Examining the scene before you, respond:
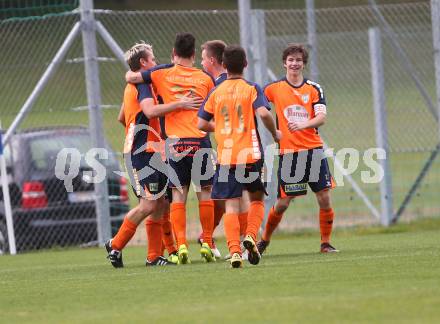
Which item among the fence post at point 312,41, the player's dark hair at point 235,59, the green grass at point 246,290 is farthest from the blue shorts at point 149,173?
the fence post at point 312,41

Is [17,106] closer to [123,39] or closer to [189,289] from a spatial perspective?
[123,39]

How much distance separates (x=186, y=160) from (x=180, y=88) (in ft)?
2.04

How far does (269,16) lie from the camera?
15.4 meters

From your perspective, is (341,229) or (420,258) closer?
(420,258)

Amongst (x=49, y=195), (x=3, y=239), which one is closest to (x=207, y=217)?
(x=49, y=195)

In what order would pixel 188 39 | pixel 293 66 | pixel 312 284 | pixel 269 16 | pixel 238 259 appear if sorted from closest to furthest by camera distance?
pixel 312 284, pixel 238 259, pixel 188 39, pixel 293 66, pixel 269 16

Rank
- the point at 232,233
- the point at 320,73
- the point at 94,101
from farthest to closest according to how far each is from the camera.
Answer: the point at 320,73, the point at 94,101, the point at 232,233

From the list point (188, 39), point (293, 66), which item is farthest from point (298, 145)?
point (188, 39)

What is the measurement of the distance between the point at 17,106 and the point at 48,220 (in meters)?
1.50

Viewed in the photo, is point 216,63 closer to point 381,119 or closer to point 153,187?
point 153,187

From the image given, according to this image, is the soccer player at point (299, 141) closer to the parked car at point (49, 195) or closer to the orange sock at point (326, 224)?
the orange sock at point (326, 224)

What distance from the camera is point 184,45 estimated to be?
1018 cm

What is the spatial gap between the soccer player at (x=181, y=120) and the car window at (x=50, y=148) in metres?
4.35

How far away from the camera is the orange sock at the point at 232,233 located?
30.3 ft
